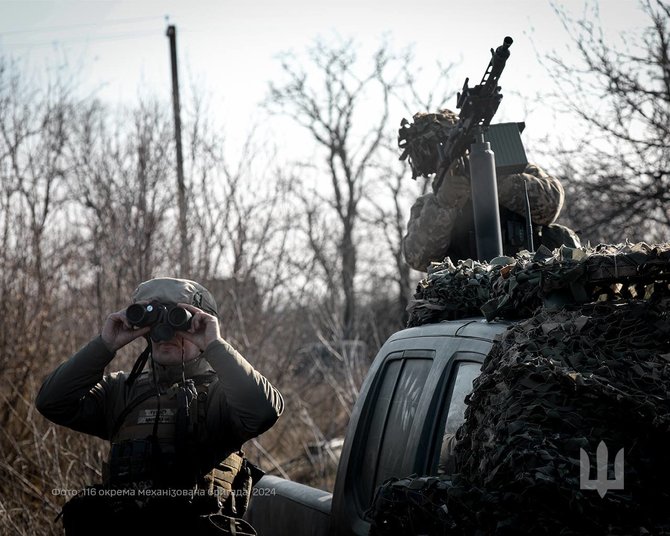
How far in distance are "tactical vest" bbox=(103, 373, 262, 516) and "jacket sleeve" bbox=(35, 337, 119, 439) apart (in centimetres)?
14

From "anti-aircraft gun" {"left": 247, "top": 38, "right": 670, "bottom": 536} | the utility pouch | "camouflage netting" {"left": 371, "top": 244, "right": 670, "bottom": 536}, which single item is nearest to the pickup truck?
"anti-aircraft gun" {"left": 247, "top": 38, "right": 670, "bottom": 536}

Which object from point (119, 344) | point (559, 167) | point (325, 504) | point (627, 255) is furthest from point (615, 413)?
point (559, 167)

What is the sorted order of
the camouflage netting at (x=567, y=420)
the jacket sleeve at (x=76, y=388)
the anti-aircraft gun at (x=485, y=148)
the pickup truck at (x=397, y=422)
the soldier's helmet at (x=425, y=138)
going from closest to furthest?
the camouflage netting at (x=567, y=420) < the pickup truck at (x=397, y=422) < the jacket sleeve at (x=76, y=388) < the anti-aircraft gun at (x=485, y=148) < the soldier's helmet at (x=425, y=138)

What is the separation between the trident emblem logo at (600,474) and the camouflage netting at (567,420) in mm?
12

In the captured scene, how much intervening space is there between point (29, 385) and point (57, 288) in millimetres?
1551

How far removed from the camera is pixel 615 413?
6.93 feet

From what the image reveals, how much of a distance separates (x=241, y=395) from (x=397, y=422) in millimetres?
563

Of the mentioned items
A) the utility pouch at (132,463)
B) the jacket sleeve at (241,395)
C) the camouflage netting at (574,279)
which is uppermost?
the camouflage netting at (574,279)

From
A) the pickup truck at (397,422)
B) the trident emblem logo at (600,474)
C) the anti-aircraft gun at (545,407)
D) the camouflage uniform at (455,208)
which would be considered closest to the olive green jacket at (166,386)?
the pickup truck at (397,422)

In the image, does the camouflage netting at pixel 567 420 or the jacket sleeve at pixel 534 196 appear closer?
the camouflage netting at pixel 567 420

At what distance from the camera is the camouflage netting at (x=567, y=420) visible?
1.96m

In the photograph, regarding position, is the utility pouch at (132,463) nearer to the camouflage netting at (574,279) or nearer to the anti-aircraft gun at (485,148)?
the camouflage netting at (574,279)

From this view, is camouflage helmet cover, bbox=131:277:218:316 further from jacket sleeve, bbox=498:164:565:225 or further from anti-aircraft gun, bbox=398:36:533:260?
jacket sleeve, bbox=498:164:565:225

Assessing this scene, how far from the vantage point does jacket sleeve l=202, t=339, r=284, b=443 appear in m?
3.44
